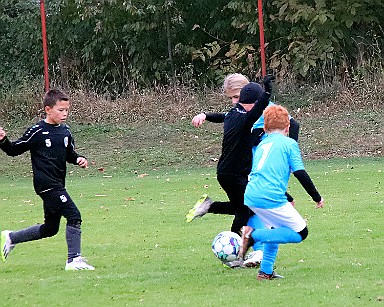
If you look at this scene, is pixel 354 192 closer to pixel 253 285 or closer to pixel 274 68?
pixel 253 285

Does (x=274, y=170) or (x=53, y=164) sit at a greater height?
(x=274, y=170)

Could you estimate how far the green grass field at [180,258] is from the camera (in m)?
6.73

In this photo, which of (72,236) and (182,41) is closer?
(72,236)

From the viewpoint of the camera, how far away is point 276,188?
7168 millimetres

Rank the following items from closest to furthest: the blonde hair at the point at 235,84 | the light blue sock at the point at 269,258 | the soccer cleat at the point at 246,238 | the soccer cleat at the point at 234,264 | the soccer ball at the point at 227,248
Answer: the light blue sock at the point at 269,258, the soccer cleat at the point at 246,238, the soccer ball at the point at 227,248, the soccer cleat at the point at 234,264, the blonde hair at the point at 235,84

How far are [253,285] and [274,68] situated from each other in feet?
59.0

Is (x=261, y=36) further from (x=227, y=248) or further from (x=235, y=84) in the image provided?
(x=227, y=248)

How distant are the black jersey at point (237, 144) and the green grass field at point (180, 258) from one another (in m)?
0.87

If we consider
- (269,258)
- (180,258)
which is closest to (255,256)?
(180,258)

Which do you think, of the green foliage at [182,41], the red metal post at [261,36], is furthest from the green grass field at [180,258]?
the green foliage at [182,41]

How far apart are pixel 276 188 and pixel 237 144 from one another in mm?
1185

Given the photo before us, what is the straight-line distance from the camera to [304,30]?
83.5 feet

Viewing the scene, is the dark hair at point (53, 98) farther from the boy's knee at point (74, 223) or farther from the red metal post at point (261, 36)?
the red metal post at point (261, 36)

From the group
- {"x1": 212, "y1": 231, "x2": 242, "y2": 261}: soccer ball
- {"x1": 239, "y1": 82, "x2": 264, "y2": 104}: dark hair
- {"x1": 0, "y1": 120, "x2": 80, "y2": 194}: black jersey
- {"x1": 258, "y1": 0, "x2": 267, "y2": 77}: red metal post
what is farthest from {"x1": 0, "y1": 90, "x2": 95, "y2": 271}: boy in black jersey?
{"x1": 258, "y1": 0, "x2": 267, "y2": 77}: red metal post
